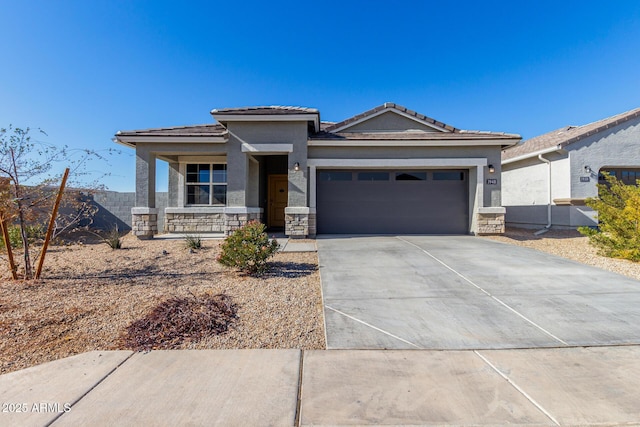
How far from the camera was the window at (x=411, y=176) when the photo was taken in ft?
37.5

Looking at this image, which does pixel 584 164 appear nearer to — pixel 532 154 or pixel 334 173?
pixel 532 154

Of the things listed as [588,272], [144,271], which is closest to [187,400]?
[144,271]

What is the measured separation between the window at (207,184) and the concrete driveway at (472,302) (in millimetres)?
6682

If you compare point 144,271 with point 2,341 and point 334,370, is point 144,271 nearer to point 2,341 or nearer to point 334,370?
point 2,341

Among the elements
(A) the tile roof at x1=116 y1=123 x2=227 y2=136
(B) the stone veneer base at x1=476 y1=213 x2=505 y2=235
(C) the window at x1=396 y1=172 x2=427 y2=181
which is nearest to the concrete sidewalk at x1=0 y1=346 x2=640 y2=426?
(B) the stone veneer base at x1=476 y1=213 x2=505 y2=235

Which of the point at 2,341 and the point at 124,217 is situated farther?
the point at 124,217

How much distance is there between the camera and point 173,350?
10.6 feet

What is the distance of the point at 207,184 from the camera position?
40.8 feet

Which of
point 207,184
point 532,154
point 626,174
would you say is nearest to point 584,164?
point 532,154

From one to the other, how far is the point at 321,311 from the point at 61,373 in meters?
2.79

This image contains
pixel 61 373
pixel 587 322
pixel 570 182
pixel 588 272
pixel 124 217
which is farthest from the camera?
pixel 124 217

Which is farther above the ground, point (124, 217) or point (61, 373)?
point (124, 217)

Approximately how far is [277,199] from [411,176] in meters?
5.74

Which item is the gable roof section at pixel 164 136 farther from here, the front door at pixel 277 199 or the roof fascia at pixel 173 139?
the front door at pixel 277 199
